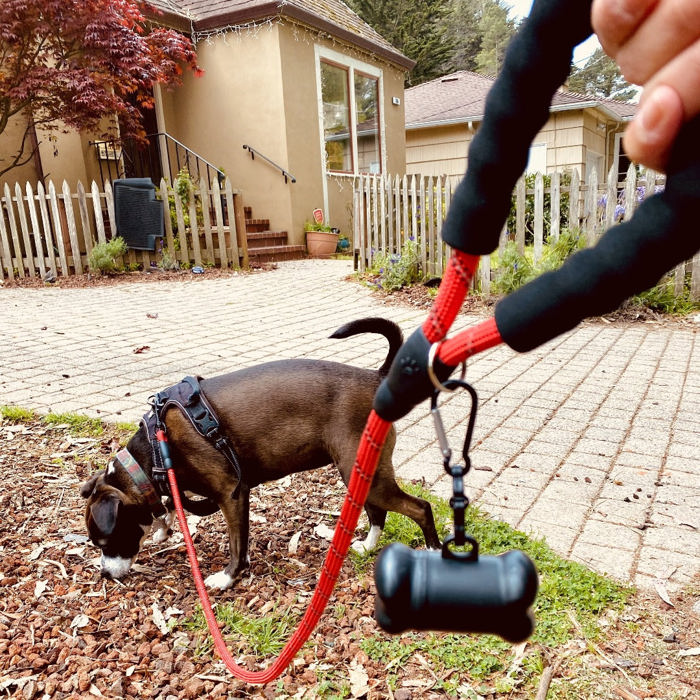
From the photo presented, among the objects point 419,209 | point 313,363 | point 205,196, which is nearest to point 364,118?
point 205,196

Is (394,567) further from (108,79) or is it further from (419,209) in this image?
(108,79)

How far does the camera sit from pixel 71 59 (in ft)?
34.8

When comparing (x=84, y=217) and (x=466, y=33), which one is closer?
(x=84, y=217)

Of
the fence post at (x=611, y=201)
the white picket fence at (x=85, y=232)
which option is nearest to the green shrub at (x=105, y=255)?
the white picket fence at (x=85, y=232)

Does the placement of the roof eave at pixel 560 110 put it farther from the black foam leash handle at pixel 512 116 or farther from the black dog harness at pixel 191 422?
the black foam leash handle at pixel 512 116

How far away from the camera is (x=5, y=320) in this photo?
25.2 feet

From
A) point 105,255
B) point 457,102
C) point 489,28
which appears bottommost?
point 105,255

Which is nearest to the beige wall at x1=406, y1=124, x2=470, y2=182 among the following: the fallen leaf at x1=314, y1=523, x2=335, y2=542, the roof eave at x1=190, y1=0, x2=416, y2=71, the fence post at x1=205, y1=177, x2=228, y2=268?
the roof eave at x1=190, y1=0, x2=416, y2=71

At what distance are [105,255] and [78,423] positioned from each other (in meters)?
7.40

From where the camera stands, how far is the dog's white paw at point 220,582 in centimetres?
250

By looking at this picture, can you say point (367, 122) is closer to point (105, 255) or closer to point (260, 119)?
point (260, 119)

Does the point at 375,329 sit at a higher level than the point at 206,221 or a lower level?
lower

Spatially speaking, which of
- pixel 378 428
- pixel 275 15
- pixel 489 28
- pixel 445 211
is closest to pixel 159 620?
pixel 378 428

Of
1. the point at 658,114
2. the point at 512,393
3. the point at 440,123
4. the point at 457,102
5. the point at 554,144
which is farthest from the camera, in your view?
the point at 457,102
